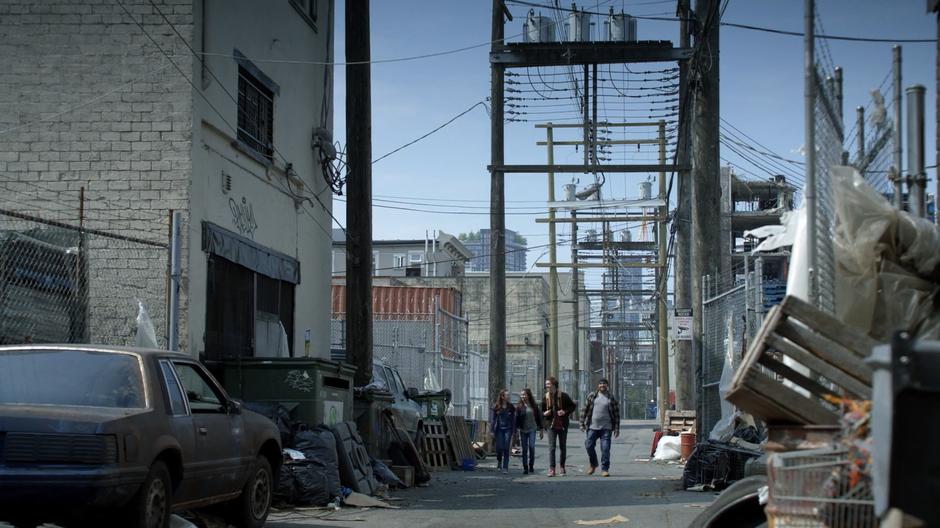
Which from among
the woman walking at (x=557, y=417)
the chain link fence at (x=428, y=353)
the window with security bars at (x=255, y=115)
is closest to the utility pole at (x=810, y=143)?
the window with security bars at (x=255, y=115)

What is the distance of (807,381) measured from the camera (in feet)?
18.7

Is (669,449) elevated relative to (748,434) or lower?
lower

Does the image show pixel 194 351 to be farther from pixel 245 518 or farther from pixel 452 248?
pixel 452 248

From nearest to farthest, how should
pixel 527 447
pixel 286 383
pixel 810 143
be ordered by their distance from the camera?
pixel 810 143
pixel 286 383
pixel 527 447

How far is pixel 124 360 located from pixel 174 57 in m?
6.54

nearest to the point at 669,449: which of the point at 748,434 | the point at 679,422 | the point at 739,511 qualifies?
the point at 679,422

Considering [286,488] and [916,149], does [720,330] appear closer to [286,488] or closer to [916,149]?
[286,488]

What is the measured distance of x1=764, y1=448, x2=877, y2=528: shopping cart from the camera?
15.7ft

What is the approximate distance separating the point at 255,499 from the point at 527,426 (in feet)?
39.8

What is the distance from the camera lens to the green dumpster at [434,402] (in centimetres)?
2445

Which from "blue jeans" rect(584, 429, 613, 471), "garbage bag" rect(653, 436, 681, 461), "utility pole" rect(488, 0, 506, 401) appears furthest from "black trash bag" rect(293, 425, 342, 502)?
"garbage bag" rect(653, 436, 681, 461)

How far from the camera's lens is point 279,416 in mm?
14711

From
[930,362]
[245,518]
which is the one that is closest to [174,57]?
[245,518]

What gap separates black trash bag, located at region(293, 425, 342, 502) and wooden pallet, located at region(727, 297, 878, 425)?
9.23 metres
